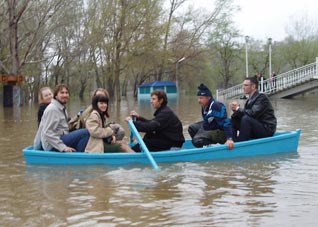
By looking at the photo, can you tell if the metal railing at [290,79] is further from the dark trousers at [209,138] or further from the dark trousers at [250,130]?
the dark trousers at [209,138]

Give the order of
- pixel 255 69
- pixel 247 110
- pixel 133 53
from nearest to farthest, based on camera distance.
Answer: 1. pixel 247 110
2. pixel 133 53
3. pixel 255 69

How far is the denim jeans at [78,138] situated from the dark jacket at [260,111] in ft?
8.41

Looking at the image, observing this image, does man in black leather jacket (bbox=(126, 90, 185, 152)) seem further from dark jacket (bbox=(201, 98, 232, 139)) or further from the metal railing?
the metal railing

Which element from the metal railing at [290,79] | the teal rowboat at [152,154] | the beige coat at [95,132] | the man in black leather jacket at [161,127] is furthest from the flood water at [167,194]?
the metal railing at [290,79]

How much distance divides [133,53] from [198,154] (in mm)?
30877

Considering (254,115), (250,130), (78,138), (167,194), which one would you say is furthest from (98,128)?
(254,115)

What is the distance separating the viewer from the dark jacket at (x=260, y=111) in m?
8.06

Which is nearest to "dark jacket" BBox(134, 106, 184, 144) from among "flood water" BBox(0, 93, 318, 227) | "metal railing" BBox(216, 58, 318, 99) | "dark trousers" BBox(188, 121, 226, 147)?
"dark trousers" BBox(188, 121, 226, 147)

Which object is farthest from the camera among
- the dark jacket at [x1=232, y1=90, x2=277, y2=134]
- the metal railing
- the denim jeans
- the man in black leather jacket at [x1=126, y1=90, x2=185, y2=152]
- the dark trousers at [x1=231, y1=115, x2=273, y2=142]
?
the metal railing

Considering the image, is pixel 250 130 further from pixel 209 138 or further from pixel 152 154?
pixel 152 154

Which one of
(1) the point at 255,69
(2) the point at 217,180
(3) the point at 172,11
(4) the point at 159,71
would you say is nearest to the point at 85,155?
(2) the point at 217,180

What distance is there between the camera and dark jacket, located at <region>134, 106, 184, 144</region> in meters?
7.59

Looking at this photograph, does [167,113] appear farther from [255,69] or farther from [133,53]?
[255,69]

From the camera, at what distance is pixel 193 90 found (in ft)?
217
